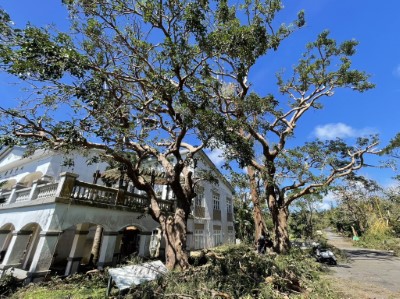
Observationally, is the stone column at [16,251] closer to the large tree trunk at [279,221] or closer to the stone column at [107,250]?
the stone column at [107,250]

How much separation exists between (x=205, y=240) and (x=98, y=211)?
40.9 ft

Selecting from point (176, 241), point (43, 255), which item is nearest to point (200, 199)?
point (176, 241)

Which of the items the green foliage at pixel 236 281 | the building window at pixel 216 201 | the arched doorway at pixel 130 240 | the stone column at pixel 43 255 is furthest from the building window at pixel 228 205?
the stone column at pixel 43 255

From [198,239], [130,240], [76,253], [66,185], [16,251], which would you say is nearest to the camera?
[66,185]

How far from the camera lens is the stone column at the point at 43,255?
903cm

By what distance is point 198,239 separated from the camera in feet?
67.5

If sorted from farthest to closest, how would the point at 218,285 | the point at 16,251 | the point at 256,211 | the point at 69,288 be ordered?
the point at 256,211
the point at 16,251
the point at 69,288
the point at 218,285

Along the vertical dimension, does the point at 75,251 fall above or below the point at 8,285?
above

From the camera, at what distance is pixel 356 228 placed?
42.6 m

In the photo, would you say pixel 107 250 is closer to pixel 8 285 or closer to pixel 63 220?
pixel 63 220

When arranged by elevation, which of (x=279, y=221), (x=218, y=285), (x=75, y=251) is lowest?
(x=218, y=285)

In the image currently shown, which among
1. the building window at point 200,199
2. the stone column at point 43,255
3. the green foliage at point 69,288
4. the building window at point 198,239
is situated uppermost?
the building window at point 200,199

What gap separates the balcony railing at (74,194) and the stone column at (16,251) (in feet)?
5.47

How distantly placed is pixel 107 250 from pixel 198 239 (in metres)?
10.3
